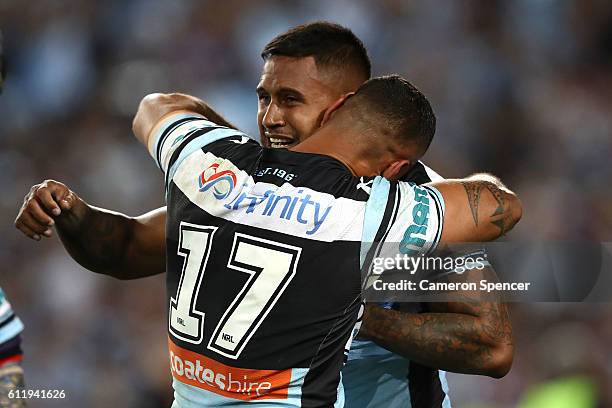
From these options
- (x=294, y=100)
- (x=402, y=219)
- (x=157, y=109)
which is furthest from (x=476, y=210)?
(x=157, y=109)

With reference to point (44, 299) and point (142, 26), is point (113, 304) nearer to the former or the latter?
point (44, 299)

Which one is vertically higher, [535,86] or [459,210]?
[459,210]

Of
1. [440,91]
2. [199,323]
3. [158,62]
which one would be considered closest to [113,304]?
[158,62]

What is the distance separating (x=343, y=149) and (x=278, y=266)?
45 centimetres

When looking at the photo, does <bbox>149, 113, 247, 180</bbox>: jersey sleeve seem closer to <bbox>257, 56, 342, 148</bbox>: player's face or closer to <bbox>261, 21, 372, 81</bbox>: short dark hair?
<bbox>257, 56, 342, 148</bbox>: player's face

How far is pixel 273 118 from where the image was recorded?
3281 mm

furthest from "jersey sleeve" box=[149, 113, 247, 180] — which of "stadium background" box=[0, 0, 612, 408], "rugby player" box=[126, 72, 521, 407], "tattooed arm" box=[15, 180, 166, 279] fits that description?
"stadium background" box=[0, 0, 612, 408]

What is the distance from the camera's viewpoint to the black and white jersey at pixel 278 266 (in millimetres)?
2592

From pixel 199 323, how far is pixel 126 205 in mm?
4797

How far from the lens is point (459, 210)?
8.98ft

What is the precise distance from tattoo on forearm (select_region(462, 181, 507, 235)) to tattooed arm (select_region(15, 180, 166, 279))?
1.29 meters

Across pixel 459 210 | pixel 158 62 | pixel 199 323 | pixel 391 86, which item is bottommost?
pixel 158 62

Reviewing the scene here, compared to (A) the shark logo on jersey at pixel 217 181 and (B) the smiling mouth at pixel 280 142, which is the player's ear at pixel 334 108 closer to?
(B) the smiling mouth at pixel 280 142

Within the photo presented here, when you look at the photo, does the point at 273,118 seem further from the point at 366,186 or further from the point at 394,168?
the point at 366,186
